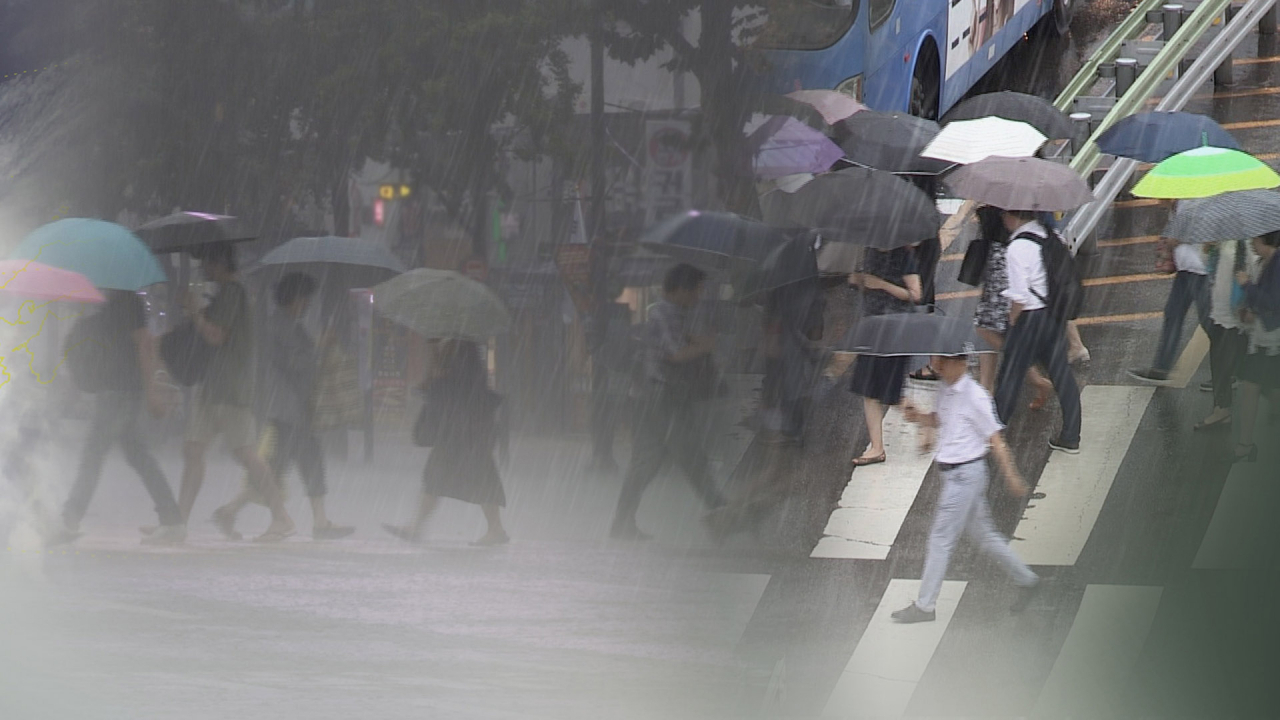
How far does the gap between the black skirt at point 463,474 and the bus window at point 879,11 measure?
411 cm

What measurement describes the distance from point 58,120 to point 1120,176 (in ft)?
18.7

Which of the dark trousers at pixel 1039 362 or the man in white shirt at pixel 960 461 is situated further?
the dark trousers at pixel 1039 362

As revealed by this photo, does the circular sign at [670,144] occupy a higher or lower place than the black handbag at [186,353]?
higher

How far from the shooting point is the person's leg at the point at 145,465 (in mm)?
3744

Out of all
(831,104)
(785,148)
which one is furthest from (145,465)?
(831,104)

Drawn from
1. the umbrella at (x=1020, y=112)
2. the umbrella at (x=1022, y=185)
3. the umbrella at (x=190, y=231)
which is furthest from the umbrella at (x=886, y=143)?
the umbrella at (x=190, y=231)

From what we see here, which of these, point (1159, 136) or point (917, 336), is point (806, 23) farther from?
point (1159, 136)

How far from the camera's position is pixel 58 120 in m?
3.79

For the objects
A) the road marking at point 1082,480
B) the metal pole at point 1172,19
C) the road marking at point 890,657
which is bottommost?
the road marking at point 890,657

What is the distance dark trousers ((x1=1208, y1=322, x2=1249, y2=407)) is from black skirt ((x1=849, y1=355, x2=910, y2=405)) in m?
1.25

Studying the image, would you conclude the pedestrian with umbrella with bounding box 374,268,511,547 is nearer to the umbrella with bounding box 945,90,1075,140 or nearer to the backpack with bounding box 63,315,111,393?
the backpack with bounding box 63,315,111,393

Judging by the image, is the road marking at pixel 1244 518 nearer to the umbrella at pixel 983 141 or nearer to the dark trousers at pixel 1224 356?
the dark trousers at pixel 1224 356

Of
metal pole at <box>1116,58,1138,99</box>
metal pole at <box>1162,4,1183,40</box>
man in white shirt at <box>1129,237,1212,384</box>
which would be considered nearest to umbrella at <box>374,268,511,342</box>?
man in white shirt at <box>1129,237,1212,384</box>

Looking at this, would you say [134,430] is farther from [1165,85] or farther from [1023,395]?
[1165,85]
